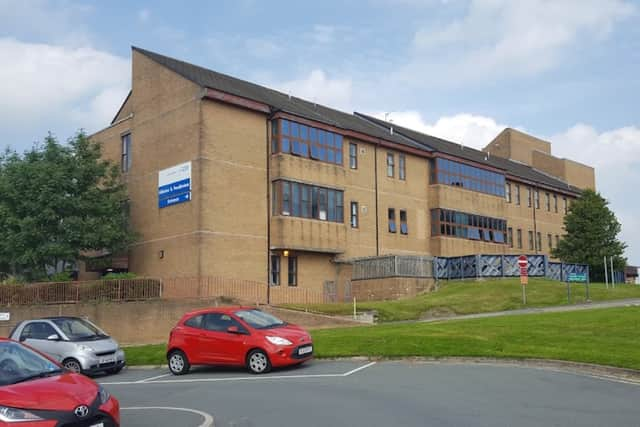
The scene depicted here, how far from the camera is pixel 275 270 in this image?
34.4m

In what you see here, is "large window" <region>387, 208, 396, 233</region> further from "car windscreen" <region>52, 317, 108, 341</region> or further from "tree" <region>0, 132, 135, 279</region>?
"car windscreen" <region>52, 317, 108, 341</region>

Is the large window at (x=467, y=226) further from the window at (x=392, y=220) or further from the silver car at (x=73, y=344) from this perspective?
the silver car at (x=73, y=344)

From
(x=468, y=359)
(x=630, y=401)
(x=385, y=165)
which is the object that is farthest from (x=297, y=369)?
(x=385, y=165)

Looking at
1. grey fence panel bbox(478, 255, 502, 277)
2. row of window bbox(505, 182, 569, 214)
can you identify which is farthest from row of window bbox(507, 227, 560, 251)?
grey fence panel bbox(478, 255, 502, 277)

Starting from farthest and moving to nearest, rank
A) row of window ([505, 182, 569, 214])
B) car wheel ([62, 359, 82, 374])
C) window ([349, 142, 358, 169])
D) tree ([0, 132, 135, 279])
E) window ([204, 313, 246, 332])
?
row of window ([505, 182, 569, 214]) < window ([349, 142, 358, 169]) < tree ([0, 132, 135, 279]) < car wheel ([62, 359, 82, 374]) < window ([204, 313, 246, 332])

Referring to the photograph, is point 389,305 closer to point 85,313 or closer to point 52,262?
point 85,313

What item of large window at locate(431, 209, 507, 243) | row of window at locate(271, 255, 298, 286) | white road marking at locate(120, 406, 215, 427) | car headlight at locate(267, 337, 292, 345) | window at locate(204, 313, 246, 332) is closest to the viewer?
white road marking at locate(120, 406, 215, 427)

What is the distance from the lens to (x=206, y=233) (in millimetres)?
31469

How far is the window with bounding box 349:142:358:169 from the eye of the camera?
3947cm

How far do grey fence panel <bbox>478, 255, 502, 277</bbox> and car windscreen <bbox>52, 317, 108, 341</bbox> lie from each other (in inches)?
911

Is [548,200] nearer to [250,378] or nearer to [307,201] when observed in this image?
[307,201]

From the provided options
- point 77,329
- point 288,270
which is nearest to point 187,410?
point 77,329

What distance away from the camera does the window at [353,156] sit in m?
39.5

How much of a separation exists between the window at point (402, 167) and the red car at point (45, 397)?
1356 inches
